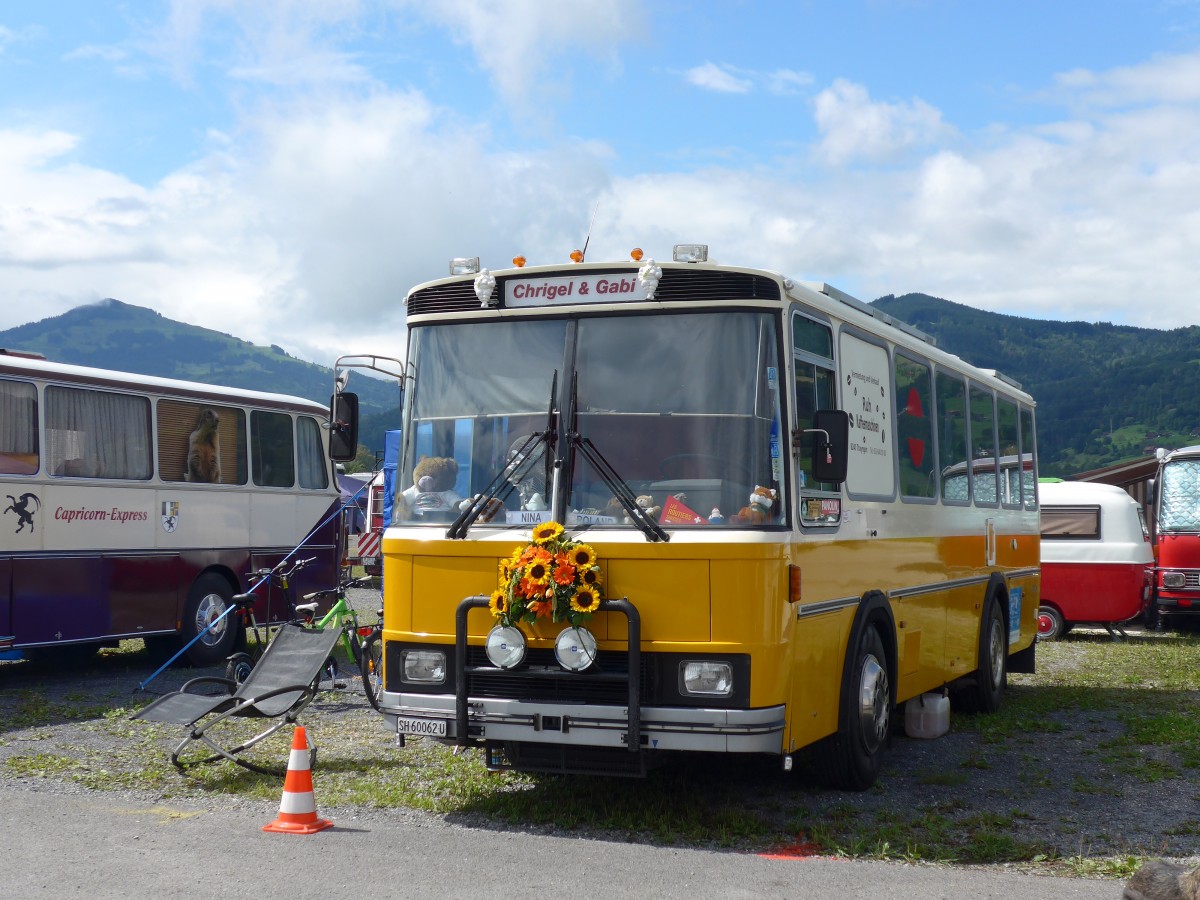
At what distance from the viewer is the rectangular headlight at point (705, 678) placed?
279 inches

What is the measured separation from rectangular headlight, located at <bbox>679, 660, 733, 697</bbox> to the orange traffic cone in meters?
2.01

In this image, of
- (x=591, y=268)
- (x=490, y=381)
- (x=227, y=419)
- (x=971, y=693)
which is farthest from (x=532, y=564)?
(x=227, y=419)

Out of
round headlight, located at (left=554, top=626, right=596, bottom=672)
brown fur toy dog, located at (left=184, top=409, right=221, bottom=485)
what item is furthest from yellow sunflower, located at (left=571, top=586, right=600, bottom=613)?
brown fur toy dog, located at (left=184, top=409, right=221, bottom=485)

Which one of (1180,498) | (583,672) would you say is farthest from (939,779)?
(1180,498)

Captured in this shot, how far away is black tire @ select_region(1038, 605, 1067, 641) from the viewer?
67.9ft

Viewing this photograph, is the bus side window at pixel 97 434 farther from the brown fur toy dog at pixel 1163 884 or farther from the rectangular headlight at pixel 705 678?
the brown fur toy dog at pixel 1163 884

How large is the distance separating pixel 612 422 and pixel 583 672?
132 centimetres

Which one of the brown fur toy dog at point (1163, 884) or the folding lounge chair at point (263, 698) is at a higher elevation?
the folding lounge chair at point (263, 698)

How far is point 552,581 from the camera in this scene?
7102mm

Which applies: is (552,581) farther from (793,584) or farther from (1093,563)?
(1093,563)

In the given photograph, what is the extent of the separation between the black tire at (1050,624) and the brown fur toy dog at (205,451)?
471 inches

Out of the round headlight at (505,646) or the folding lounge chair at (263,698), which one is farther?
A: the folding lounge chair at (263,698)

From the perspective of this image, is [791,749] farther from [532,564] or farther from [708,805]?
[532,564]

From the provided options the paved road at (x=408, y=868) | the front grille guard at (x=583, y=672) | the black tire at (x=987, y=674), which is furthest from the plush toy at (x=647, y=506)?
the black tire at (x=987, y=674)
